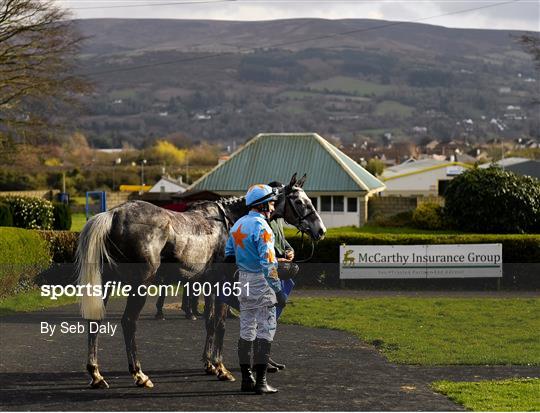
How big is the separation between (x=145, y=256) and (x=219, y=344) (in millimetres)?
1496

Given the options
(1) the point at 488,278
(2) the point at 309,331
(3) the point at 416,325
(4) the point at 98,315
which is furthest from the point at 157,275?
(1) the point at 488,278

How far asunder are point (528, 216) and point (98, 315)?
68.4 feet

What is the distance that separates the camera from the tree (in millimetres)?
40500

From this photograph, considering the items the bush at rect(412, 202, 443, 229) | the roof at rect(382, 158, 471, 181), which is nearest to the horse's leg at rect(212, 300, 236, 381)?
the bush at rect(412, 202, 443, 229)

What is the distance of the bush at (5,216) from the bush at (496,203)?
708 inches

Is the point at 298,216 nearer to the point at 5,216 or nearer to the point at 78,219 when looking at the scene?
the point at 5,216

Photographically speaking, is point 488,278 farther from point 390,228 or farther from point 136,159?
point 136,159

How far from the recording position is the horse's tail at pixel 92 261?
11.8 meters

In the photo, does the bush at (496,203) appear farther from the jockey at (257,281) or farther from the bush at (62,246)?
the jockey at (257,281)

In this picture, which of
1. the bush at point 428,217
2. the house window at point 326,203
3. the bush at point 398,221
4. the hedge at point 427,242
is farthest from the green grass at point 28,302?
the house window at point 326,203

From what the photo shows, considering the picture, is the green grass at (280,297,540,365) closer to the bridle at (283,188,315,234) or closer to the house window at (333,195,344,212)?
the bridle at (283,188,315,234)

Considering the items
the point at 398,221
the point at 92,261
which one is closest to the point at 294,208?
the point at 92,261

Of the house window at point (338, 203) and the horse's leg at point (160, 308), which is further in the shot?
the house window at point (338, 203)

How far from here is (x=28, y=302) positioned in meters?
21.2
